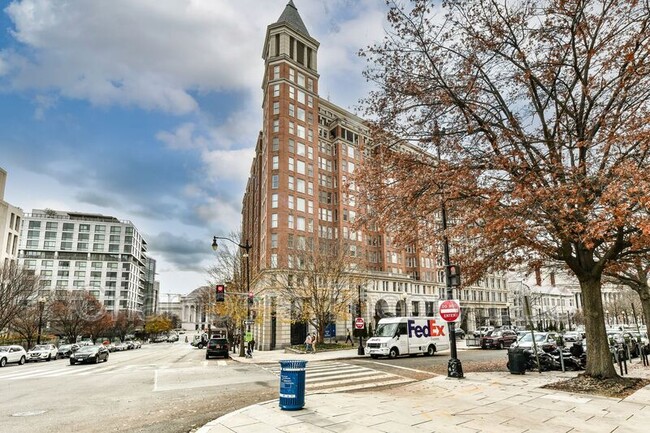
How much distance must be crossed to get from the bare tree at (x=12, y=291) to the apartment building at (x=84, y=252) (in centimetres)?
9485

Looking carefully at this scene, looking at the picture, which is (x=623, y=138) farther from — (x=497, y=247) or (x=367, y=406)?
(x=367, y=406)

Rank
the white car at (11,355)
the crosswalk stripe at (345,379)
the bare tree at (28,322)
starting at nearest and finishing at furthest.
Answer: the crosswalk stripe at (345,379) → the white car at (11,355) → the bare tree at (28,322)

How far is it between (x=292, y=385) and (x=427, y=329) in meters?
22.9

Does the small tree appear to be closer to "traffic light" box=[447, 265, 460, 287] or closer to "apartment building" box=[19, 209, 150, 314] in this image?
"apartment building" box=[19, 209, 150, 314]

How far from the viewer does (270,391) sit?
13.8 meters

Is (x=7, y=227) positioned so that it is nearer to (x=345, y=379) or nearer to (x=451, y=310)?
(x=345, y=379)

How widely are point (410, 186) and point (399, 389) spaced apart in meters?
6.62

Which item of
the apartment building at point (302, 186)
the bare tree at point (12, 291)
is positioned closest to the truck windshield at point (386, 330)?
the apartment building at point (302, 186)

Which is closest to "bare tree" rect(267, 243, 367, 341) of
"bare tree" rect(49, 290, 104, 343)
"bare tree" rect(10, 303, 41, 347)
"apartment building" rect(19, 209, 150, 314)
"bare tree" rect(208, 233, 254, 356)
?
"bare tree" rect(208, 233, 254, 356)

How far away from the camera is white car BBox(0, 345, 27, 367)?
31.1m

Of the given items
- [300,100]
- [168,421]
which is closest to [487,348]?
[168,421]

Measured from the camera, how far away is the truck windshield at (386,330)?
93.2ft

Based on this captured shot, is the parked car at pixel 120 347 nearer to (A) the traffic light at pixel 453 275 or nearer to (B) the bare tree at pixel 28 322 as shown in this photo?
(B) the bare tree at pixel 28 322

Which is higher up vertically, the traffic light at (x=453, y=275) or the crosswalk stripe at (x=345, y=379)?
the traffic light at (x=453, y=275)
